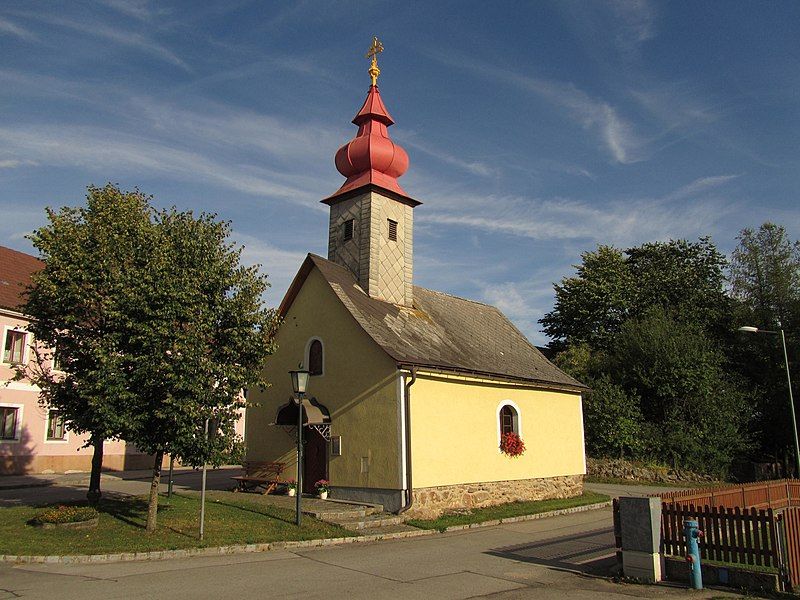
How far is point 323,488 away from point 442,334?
649 cm

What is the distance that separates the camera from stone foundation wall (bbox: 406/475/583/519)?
55.6ft

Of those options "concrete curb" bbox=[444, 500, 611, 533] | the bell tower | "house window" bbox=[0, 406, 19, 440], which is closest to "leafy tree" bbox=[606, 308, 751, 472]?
"concrete curb" bbox=[444, 500, 611, 533]

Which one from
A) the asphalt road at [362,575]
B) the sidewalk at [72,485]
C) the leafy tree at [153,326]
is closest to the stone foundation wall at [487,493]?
the asphalt road at [362,575]

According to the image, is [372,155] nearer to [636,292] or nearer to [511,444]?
[511,444]

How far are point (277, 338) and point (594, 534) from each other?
11.7 meters

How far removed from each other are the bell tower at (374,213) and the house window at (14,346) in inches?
587

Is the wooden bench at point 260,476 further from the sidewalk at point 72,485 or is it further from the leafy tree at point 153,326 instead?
the leafy tree at point 153,326

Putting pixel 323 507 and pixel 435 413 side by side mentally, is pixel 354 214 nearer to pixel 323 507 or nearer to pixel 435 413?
pixel 435 413

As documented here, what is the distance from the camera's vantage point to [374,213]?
21.6 m

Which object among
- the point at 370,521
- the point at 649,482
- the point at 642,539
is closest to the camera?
the point at 642,539

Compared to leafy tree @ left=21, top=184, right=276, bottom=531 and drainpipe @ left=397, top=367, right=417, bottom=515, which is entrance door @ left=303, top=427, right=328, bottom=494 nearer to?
drainpipe @ left=397, top=367, right=417, bottom=515

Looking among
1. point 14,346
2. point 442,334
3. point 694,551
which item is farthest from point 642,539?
point 14,346

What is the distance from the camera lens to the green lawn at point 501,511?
16.1 m

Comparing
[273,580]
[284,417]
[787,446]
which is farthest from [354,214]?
[787,446]
